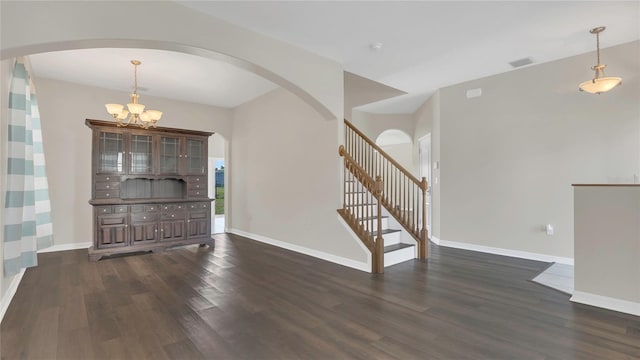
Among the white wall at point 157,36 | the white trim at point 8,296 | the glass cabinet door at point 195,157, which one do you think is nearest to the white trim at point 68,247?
the white trim at point 8,296

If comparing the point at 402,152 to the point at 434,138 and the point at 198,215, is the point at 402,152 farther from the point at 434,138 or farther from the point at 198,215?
the point at 198,215

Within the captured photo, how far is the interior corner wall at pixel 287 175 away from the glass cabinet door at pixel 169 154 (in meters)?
1.47

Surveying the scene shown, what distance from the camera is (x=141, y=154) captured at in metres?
5.27

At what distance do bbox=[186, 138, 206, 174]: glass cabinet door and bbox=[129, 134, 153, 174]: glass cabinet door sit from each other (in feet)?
2.07

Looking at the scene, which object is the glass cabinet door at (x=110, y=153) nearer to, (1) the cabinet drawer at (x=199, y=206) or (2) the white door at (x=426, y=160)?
(1) the cabinet drawer at (x=199, y=206)

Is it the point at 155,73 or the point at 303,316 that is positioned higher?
the point at 155,73

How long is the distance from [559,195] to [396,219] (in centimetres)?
231

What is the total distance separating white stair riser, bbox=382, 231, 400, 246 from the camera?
460cm

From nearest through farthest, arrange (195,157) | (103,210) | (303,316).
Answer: (303,316) < (103,210) < (195,157)

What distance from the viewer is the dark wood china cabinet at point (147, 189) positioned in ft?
15.6

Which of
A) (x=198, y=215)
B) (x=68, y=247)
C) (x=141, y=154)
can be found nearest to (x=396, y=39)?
(x=198, y=215)

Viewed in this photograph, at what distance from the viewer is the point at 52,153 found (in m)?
5.16

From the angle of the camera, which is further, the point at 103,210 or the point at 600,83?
the point at 103,210

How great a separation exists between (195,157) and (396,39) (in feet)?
13.7
